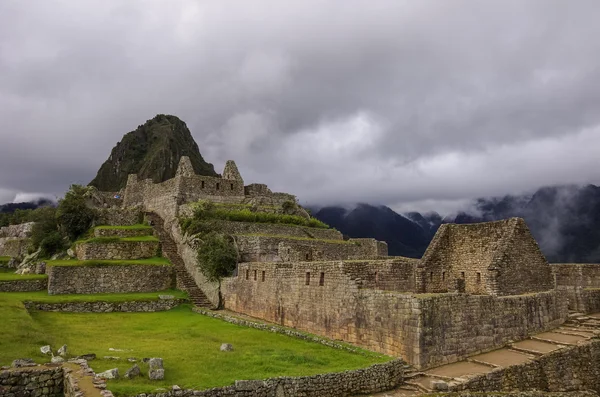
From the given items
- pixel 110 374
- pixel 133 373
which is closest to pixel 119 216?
pixel 133 373

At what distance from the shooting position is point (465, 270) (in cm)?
2033

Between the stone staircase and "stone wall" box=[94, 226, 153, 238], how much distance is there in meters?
0.80

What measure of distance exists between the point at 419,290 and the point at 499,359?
247 inches

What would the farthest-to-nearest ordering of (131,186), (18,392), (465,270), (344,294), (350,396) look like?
(131,186) < (465,270) < (344,294) < (350,396) < (18,392)

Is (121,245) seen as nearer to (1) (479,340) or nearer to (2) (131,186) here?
(2) (131,186)

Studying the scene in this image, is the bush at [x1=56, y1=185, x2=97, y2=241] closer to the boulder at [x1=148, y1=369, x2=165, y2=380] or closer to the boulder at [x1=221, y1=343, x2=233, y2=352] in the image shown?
the boulder at [x1=221, y1=343, x2=233, y2=352]

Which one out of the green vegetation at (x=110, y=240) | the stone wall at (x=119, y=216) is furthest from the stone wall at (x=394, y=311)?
the stone wall at (x=119, y=216)

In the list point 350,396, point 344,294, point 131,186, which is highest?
point 131,186

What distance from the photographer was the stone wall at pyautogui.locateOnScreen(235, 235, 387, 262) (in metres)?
26.3

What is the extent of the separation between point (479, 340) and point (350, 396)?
5.69m

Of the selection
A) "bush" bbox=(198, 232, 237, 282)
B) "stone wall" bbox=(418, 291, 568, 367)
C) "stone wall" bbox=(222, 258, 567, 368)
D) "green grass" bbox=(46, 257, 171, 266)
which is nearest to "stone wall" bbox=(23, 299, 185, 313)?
"bush" bbox=(198, 232, 237, 282)

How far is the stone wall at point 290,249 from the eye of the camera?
86.4ft

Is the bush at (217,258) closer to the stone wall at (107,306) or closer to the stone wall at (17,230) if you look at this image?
the stone wall at (107,306)

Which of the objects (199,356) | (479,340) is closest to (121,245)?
(199,356)
